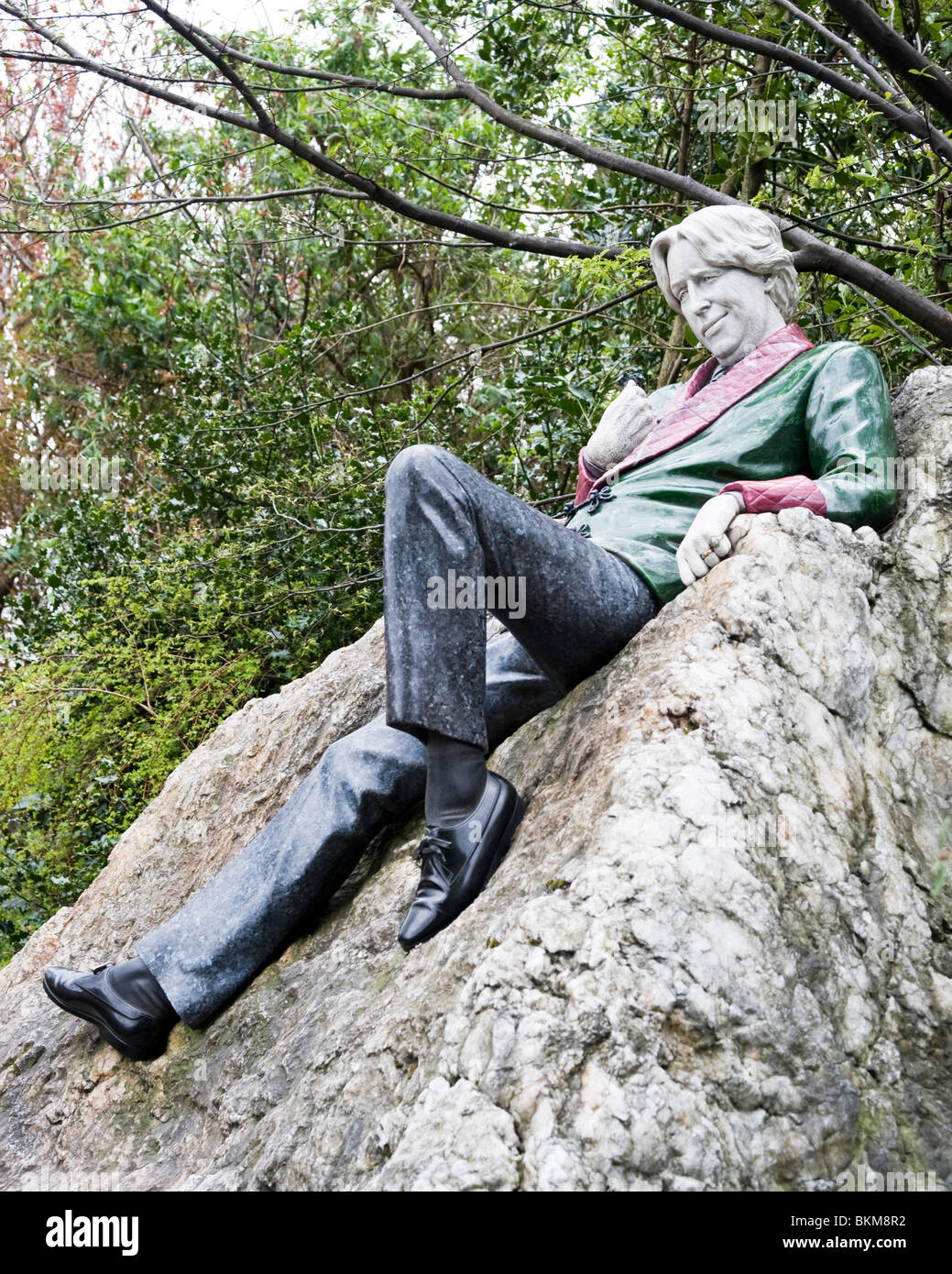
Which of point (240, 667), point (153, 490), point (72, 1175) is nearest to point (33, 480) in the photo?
point (153, 490)

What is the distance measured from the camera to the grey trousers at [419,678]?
288cm

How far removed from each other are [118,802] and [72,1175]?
11.6 ft

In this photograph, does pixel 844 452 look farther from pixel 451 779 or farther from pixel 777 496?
pixel 451 779

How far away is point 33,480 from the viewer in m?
7.99

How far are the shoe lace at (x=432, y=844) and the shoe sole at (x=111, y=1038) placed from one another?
0.98 m

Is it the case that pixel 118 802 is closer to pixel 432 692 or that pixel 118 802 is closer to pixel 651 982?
pixel 432 692

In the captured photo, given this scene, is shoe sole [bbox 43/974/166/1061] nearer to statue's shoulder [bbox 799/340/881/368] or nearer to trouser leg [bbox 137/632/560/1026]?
trouser leg [bbox 137/632/560/1026]

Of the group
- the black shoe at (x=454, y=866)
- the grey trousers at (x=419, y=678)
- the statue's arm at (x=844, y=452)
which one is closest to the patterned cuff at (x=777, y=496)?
the statue's arm at (x=844, y=452)

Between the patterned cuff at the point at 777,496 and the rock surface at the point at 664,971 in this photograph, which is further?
the patterned cuff at the point at 777,496

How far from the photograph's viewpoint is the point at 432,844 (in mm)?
2910

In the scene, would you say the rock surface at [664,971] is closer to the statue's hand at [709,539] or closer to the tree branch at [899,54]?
the statue's hand at [709,539]

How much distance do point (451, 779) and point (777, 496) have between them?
980 millimetres

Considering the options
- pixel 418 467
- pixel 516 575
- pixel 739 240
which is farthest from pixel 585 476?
pixel 418 467

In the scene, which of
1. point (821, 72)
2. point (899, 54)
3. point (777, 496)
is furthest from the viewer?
point (821, 72)
